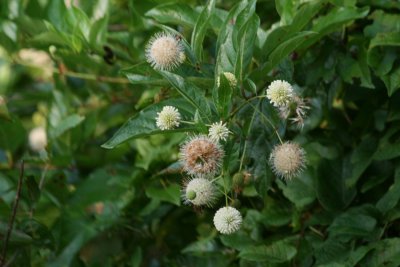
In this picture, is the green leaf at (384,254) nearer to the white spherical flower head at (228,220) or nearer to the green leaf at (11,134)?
the white spherical flower head at (228,220)

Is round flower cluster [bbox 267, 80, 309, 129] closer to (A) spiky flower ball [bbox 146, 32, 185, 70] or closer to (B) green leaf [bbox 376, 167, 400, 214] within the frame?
(A) spiky flower ball [bbox 146, 32, 185, 70]

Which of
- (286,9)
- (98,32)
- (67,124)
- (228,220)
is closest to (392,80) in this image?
(286,9)

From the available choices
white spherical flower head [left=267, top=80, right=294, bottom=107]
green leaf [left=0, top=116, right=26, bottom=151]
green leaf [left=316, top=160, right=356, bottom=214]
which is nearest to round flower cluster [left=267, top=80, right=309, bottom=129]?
white spherical flower head [left=267, top=80, right=294, bottom=107]

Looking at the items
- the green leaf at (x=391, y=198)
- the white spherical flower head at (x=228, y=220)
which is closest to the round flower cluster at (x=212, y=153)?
the white spherical flower head at (x=228, y=220)

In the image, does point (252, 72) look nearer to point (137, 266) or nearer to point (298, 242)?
point (298, 242)

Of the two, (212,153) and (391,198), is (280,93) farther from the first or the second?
(391,198)

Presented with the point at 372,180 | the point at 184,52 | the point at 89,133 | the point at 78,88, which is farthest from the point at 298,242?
the point at 78,88

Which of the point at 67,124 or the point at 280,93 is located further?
the point at 67,124
